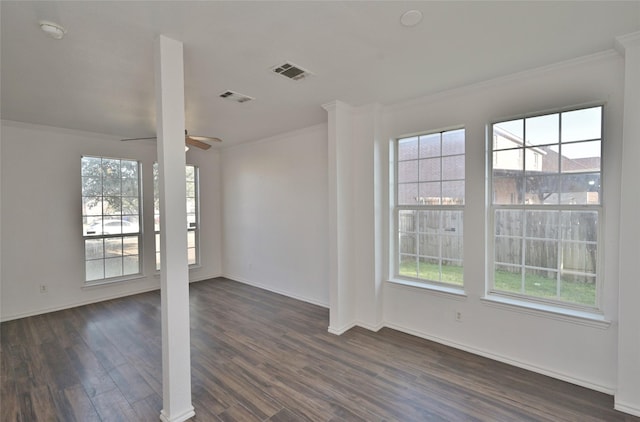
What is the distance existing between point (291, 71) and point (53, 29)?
5.39 ft

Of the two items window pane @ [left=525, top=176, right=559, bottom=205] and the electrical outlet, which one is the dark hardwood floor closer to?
the electrical outlet

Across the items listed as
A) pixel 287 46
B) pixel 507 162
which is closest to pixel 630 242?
pixel 507 162

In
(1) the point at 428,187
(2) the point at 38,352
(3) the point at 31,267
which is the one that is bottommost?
(2) the point at 38,352

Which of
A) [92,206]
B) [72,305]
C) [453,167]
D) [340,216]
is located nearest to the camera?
[453,167]

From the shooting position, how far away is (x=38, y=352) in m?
3.15

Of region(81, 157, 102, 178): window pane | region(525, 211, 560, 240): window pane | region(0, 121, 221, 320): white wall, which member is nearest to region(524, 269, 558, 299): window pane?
region(525, 211, 560, 240): window pane

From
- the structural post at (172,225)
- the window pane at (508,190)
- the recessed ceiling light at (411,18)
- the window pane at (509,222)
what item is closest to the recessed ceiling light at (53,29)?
the structural post at (172,225)

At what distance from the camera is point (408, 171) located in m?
3.65

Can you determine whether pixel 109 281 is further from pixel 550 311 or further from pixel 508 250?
pixel 550 311

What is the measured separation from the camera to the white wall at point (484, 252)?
2.38 metres

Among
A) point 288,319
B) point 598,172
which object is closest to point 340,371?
point 288,319

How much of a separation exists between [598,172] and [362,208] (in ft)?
7.18

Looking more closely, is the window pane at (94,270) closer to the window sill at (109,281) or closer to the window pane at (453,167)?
the window sill at (109,281)

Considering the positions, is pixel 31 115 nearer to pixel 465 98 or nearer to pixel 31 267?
pixel 31 267
